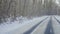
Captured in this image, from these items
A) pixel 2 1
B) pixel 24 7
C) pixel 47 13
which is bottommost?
pixel 47 13

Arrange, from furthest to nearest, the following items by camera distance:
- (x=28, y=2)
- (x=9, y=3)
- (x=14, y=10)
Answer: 1. (x=28, y=2)
2. (x=14, y=10)
3. (x=9, y=3)

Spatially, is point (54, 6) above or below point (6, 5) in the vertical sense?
below

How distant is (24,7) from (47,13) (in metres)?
89.2

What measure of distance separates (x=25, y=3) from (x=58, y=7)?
88.5 metres

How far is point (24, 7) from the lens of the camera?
40.5 m

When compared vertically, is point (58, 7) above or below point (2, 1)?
below

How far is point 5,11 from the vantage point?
87.6ft

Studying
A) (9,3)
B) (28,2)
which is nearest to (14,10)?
(9,3)

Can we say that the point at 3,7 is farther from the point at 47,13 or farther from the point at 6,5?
the point at 47,13

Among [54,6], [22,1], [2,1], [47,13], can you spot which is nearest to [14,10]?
[2,1]

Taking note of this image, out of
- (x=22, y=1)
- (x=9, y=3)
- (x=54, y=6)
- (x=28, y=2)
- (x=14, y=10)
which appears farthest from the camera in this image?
(x=54, y=6)

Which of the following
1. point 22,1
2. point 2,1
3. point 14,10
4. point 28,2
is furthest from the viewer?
point 28,2

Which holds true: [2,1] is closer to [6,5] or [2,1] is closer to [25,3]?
[6,5]

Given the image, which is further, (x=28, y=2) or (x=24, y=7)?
(x=28, y=2)
